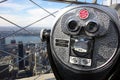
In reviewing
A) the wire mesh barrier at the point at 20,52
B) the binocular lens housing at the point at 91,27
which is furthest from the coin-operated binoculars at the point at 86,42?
the wire mesh barrier at the point at 20,52

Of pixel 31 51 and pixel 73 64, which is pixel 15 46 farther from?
pixel 73 64

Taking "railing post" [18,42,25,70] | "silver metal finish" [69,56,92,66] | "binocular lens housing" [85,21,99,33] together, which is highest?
"binocular lens housing" [85,21,99,33]

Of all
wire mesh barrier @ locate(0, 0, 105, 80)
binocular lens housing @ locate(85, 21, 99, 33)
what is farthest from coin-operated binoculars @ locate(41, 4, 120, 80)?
wire mesh barrier @ locate(0, 0, 105, 80)

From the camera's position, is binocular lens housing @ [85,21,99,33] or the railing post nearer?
binocular lens housing @ [85,21,99,33]

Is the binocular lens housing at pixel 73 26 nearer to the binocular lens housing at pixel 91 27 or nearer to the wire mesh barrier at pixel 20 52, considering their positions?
the binocular lens housing at pixel 91 27

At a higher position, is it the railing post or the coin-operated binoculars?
the coin-operated binoculars

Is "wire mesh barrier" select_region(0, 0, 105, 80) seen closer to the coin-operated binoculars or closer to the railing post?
the railing post

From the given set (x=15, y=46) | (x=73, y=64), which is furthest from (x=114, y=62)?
(x=15, y=46)
